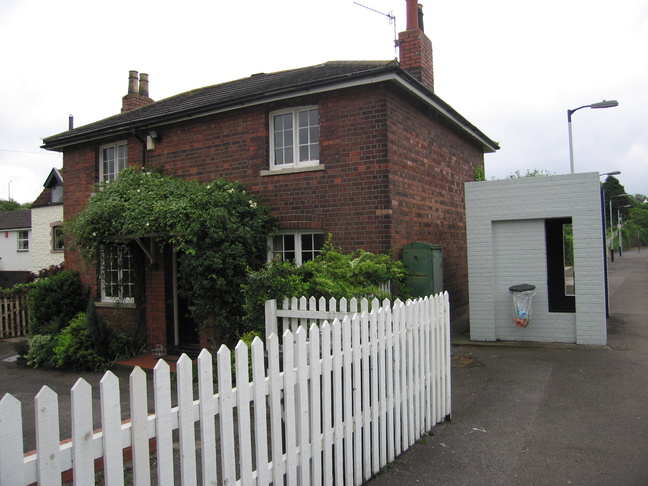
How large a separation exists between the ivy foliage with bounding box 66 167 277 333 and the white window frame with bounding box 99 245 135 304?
1.55ft

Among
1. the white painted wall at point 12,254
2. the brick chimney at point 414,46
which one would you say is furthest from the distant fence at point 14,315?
the white painted wall at point 12,254

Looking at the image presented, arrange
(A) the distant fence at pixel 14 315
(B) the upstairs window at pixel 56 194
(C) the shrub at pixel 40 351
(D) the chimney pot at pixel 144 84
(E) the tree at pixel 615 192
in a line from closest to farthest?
(C) the shrub at pixel 40 351, (A) the distant fence at pixel 14 315, (D) the chimney pot at pixel 144 84, (B) the upstairs window at pixel 56 194, (E) the tree at pixel 615 192

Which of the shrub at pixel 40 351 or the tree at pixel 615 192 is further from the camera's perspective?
the tree at pixel 615 192

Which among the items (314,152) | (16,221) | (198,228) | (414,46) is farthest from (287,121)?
(16,221)

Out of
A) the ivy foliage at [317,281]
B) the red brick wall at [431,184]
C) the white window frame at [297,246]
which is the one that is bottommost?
the ivy foliage at [317,281]

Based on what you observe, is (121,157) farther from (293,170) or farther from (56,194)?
(56,194)

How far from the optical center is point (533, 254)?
30.0ft

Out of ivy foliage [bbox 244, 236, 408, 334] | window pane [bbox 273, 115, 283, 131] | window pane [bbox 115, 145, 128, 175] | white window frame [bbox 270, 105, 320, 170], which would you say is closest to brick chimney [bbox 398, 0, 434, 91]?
white window frame [bbox 270, 105, 320, 170]

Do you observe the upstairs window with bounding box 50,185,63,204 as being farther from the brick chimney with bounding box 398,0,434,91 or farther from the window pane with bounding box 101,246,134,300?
the brick chimney with bounding box 398,0,434,91

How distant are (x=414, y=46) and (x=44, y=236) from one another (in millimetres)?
21138

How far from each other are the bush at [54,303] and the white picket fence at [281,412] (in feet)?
27.1

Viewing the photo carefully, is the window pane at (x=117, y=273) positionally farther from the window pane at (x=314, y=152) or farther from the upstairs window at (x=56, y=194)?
the upstairs window at (x=56, y=194)

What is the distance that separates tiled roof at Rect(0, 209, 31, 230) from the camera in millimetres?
29266

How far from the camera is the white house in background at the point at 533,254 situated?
8586mm
